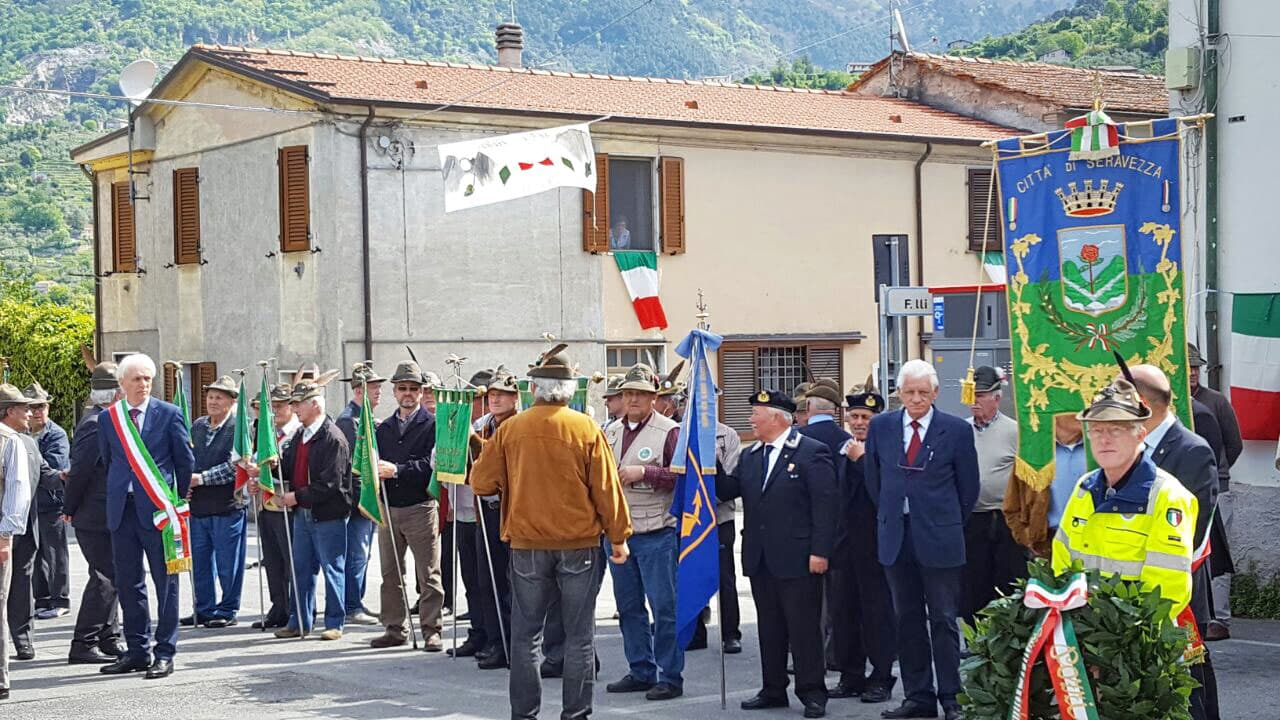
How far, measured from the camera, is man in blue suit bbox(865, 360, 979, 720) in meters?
9.34

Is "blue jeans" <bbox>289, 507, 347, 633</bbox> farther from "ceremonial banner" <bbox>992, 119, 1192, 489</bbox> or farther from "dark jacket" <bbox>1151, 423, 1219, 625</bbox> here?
"dark jacket" <bbox>1151, 423, 1219, 625</bbox>

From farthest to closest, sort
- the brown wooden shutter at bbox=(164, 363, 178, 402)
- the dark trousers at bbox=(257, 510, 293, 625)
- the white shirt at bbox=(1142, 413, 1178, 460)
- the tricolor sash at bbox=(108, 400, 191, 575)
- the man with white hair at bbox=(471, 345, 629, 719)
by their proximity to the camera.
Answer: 1. the brown wooden shutter at bbox=(164, 363, 178, 402)
2. the dark trousers at bbox=(257, 510, 293, 625)
3. the tricolor sash at bbox=(108, 400, 191, 575)
4. the man with white hair at bbox=(471, 345, 629, 719)
5. the white shirt at bbox=(1142, 413, 1178, 460)

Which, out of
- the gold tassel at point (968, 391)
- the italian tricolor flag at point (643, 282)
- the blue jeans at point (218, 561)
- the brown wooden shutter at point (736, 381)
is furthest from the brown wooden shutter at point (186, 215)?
the gold tassel at point (968, 391)

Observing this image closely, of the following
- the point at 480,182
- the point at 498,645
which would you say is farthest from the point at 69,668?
the point at 480,182

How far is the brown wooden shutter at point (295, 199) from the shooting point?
25.0 m

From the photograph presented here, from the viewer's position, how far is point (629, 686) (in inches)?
419

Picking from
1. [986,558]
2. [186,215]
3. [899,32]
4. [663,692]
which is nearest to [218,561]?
[663,692]

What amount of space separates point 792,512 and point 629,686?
1.76m

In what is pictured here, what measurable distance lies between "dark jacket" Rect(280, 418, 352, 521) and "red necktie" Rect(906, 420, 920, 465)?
5017 mm

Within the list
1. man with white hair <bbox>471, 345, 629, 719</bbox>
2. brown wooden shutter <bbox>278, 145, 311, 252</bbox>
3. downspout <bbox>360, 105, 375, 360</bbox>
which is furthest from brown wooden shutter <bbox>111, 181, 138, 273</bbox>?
man with white hair <bbox>471, 345, 629, 719</bbox>

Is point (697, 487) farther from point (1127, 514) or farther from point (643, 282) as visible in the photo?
point (643, 282)

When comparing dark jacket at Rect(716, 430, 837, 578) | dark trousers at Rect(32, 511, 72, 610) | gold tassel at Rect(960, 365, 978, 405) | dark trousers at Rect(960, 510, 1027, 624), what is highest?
gold tassel at Rect(960, 365, 978, 405)

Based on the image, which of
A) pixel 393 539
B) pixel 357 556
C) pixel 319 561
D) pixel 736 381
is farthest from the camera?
pixel 736 381

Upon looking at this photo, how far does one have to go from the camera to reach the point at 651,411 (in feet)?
36.2
